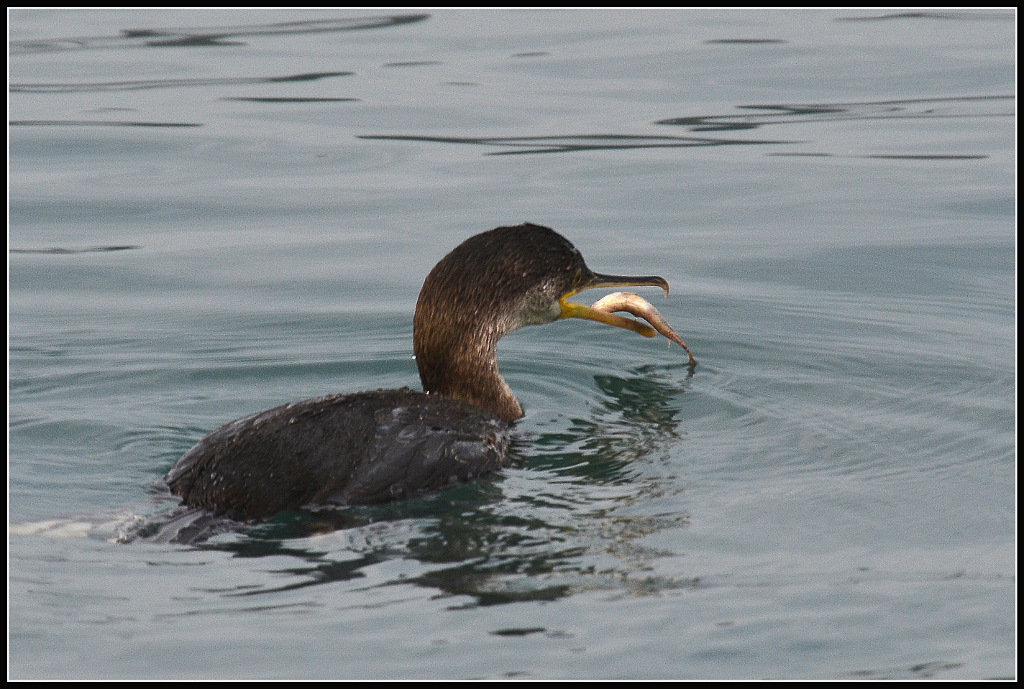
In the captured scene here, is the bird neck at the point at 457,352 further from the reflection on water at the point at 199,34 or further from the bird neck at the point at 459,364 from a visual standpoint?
the reflection on water at the point at 199,34

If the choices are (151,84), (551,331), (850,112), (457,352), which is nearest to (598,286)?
(457,352)

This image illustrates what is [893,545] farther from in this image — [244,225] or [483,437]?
[244,225]

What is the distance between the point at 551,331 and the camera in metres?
9.90

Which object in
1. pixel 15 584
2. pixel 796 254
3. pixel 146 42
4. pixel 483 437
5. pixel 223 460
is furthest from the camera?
pixel 146 42

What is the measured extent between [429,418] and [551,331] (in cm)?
299

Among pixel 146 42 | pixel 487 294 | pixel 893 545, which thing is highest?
pixel 146 42

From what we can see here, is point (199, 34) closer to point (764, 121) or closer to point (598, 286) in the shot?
point (764, 121)

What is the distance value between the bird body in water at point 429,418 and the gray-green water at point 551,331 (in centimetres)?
18

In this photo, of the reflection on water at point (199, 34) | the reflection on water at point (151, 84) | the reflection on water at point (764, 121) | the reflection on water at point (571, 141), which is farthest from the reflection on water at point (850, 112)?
the reflection on water at point (199, 34)

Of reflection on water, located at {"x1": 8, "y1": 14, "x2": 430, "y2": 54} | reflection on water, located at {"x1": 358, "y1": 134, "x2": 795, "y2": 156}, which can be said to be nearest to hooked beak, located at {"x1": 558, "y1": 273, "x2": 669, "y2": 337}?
reflection on water, located at {"x1": 358, "y1": 134, "x2": 795, "y2": 156}

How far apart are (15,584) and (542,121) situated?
10.2 m

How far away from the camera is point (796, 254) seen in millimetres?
11539

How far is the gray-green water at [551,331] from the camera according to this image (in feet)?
17.7

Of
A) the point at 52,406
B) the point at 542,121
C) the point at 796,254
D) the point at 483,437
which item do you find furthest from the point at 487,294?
the point at 542,121
